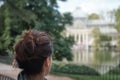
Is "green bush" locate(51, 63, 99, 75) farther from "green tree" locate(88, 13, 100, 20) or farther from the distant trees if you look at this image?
"green tree" locate(88, 13, 100, 20)

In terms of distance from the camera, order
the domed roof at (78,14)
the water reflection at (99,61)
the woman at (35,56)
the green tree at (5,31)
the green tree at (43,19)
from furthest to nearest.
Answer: the domed roof at (78,14) < the water reflection at (99,61) < the green tree at (43,19) < the green tree at (5,31) < the woman at (35,56)

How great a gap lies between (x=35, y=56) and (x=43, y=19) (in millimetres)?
14023

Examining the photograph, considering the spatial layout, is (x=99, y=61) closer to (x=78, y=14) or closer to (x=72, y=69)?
(x=72, y=69)

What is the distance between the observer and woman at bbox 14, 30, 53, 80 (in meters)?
1.95

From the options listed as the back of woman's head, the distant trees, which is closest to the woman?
the back of woman's head

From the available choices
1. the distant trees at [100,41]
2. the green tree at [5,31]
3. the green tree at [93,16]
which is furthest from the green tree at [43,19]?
the green tree at [93,16]

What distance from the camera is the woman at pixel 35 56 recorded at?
1.95 metres

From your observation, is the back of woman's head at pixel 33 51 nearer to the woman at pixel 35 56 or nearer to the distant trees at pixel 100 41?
the woman at pixel 35 56

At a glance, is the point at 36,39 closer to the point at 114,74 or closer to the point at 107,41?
the point at 114,74

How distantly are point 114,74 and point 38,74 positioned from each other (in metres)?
15.3

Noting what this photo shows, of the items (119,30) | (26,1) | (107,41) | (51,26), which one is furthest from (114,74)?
(107,41)

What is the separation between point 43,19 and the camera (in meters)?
15.9

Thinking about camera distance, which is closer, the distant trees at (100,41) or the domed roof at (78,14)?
the distant trees at (100,41)

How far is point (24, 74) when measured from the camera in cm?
198
